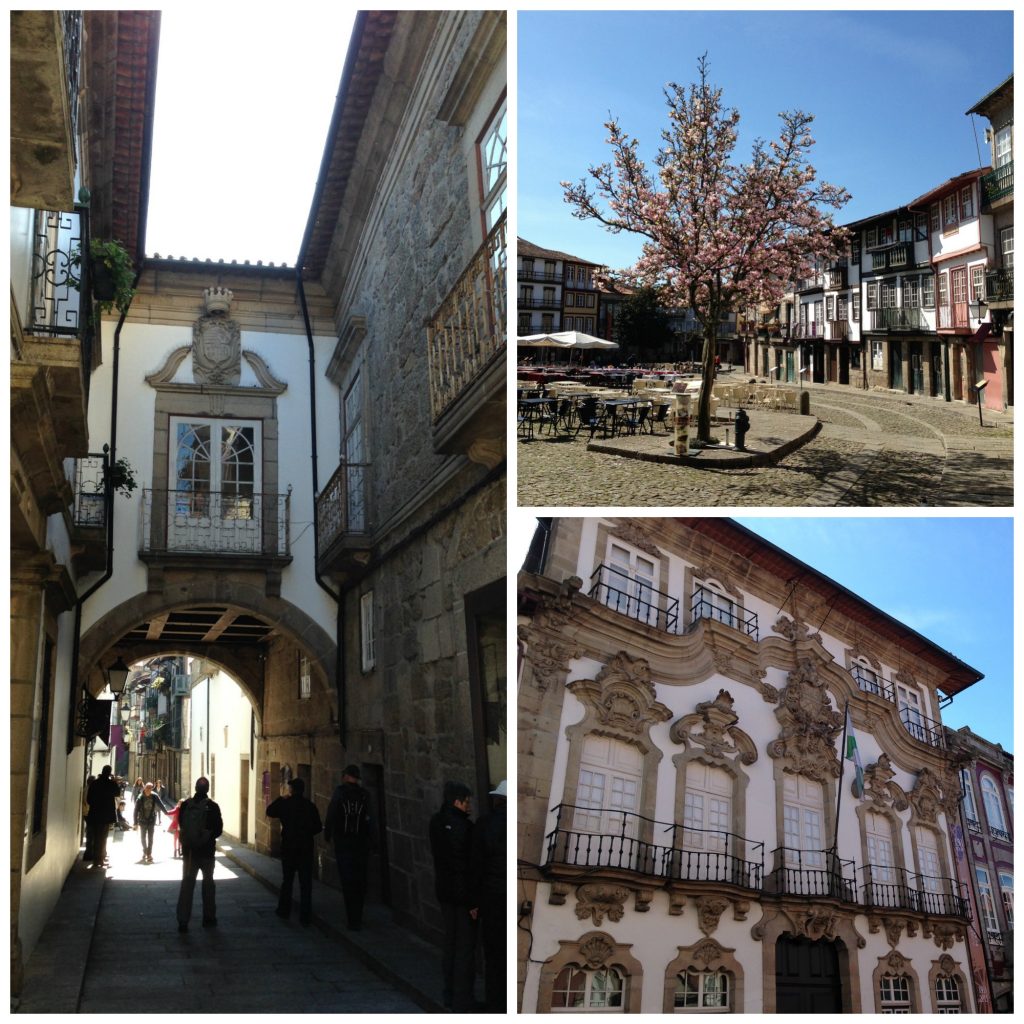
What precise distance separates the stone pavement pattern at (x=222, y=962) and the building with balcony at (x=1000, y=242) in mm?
4922

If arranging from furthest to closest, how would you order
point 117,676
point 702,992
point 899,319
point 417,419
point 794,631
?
1. point 117,676
2. point 417,419
3. point 899,319
4. point 794,631
5. point 702,992

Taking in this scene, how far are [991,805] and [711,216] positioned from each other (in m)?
4.36

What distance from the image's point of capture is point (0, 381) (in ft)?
15.9

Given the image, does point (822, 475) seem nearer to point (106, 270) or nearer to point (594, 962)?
point (594, 962)

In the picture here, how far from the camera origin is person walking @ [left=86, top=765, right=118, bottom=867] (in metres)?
15.5

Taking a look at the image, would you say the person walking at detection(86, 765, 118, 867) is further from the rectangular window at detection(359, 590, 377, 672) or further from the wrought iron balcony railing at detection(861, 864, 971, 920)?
the wrought iron balcony railing at detection(861, 864, 971, 920)

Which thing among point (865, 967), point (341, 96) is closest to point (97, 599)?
point (341, 96)

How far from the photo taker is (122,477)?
12.5 meters

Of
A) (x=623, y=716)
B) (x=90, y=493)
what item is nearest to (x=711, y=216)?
(x=623, y=716)

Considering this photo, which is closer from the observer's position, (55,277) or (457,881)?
(457,881)

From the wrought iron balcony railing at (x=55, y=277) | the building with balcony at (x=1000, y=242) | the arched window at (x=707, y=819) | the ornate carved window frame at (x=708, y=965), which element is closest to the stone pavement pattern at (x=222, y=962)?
the ornate carved window frame at (x=708, y=965)

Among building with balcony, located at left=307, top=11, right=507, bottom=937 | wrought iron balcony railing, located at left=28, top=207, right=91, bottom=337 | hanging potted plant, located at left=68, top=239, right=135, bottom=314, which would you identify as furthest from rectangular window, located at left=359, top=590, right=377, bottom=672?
wrought iron balcony railing, located at left=28, top=207, right=91, bottom=337

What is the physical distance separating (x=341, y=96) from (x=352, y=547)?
4307 millimetres

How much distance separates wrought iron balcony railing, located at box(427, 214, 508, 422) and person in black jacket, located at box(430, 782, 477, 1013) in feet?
8.22
